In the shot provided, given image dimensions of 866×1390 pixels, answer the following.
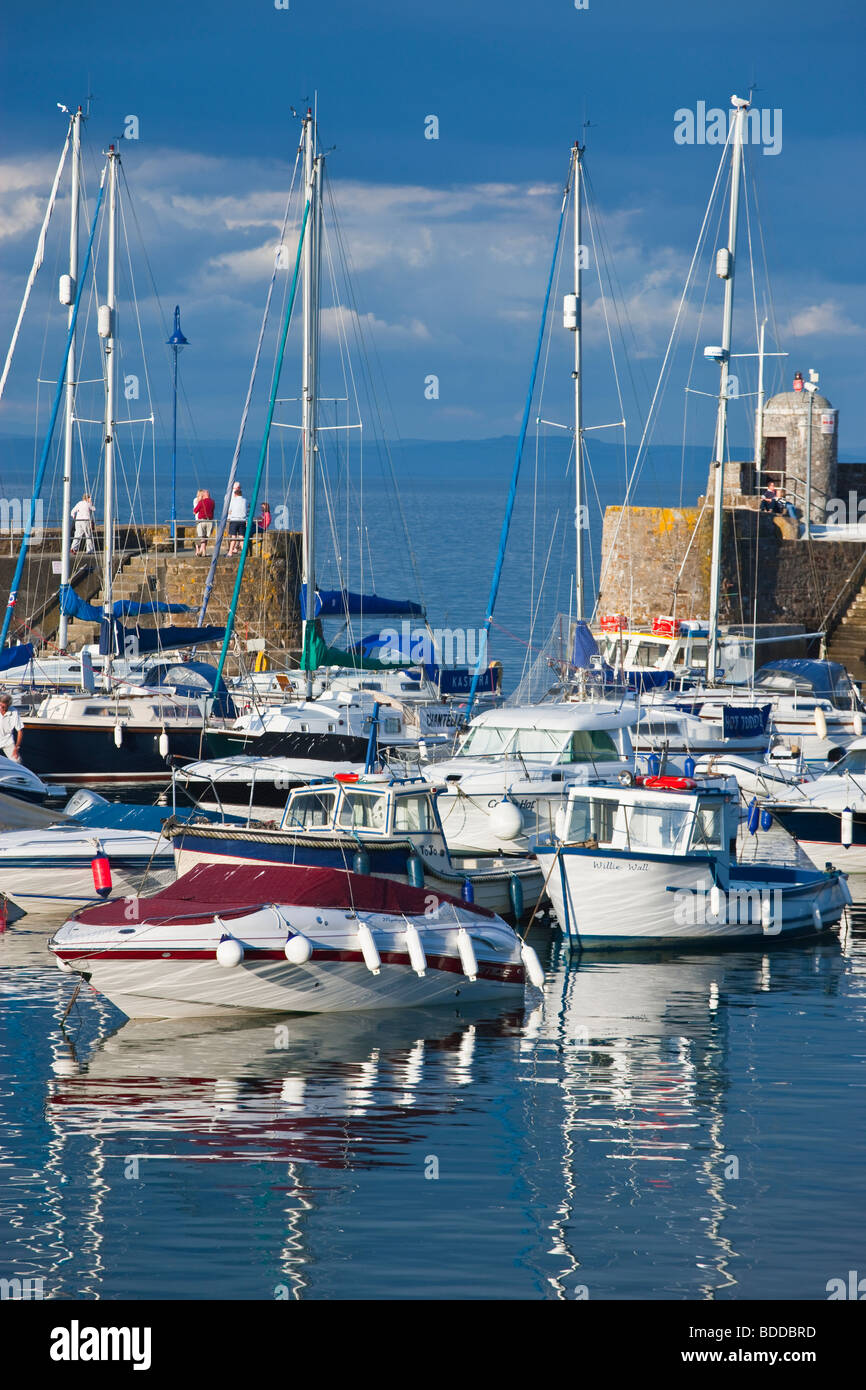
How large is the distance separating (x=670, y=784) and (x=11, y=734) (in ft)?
44.7

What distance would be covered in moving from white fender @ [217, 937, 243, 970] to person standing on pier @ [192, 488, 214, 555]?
2631 centimetres

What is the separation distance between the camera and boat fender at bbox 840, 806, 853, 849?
21.8m

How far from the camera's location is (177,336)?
5700 cm

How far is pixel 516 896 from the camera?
18.5 m

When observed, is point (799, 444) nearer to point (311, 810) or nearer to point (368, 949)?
point (311, 810)

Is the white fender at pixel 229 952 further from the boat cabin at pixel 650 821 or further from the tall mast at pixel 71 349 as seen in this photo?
the tall mast at pixel 71 349

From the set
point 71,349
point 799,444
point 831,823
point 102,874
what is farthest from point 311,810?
point 799,444

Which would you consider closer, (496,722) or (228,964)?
(228,964)

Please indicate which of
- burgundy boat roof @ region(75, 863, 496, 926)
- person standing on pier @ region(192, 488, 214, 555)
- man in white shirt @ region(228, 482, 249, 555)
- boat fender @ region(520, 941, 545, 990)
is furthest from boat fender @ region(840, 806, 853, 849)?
person standing on pier @ region(192, 488, 214, 555)

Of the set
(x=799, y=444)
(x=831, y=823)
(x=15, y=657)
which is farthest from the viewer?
(x=799, y=444)
